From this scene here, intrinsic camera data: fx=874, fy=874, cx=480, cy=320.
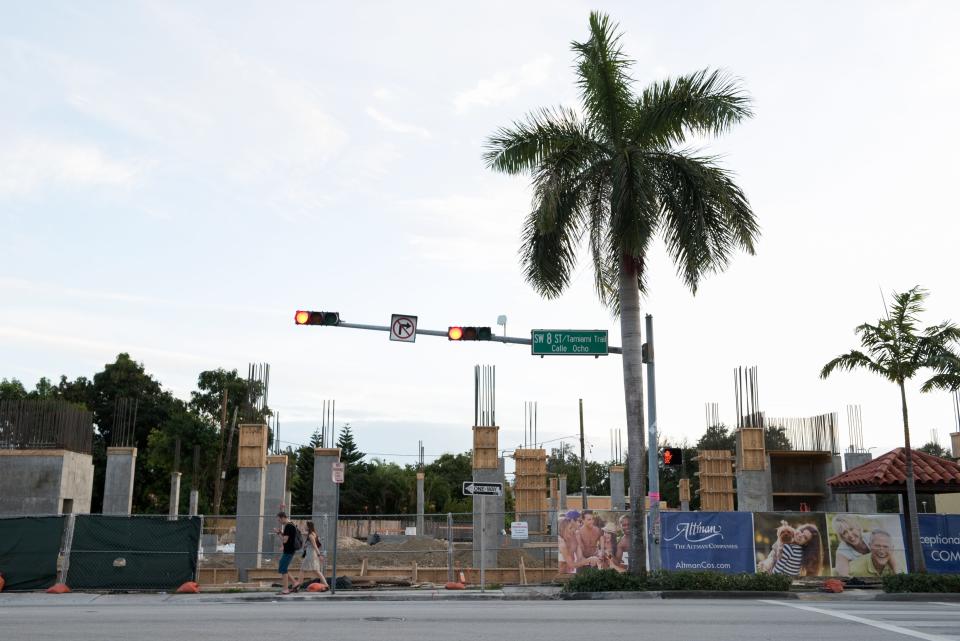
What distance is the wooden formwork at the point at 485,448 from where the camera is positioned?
1218 inches

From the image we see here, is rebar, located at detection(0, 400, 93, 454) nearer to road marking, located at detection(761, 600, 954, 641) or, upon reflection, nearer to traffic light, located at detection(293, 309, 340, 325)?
traffic light, located at detection(293, 309, 340, 325)

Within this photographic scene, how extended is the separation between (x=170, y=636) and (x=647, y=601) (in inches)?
390

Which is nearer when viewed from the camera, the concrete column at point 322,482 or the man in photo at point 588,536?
the man in photo at point 588,536

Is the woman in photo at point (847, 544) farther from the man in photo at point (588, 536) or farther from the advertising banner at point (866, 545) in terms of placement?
the man in photo at point (588, 536)

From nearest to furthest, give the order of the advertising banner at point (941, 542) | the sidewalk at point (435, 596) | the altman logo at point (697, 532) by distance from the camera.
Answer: the sidewalk at point (435, 596)
the advertising banner at point (941, 542)
the altman logo at point (697, 532)

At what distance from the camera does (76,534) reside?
2047 cm

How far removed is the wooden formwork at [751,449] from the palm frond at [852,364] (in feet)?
28.4

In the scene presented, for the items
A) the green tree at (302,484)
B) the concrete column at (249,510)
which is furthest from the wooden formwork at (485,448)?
the green tree at (302,484)

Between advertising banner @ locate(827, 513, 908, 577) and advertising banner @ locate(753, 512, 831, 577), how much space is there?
290 millimetres

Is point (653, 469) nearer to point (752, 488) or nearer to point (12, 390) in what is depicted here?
point (752, 488)

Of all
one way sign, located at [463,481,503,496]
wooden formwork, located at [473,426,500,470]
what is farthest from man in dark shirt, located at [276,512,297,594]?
wooden formwork, located at [473,426,500,470]

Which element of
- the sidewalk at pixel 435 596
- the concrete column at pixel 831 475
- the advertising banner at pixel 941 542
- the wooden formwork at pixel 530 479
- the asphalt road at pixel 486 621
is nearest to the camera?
the asphalt road at pixel 486 621

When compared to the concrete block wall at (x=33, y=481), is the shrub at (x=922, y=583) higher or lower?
lower

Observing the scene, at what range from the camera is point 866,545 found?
2234 cm
